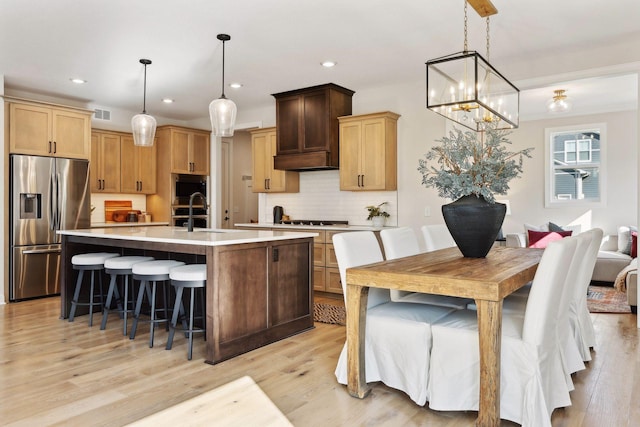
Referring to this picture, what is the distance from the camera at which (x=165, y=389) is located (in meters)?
2.71

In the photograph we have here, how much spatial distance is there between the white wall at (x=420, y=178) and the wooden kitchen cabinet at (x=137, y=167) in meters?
1.61

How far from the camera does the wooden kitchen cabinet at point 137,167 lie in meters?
7.02

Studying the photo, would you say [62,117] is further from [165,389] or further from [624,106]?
[624,106]

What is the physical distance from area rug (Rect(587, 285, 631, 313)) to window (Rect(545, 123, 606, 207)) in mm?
1992

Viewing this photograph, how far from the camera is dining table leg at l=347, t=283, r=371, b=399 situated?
2525 millimetres

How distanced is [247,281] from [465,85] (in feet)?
6.60

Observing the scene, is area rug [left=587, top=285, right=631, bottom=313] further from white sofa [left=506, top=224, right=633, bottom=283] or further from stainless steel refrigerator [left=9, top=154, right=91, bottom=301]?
stainless steel refrigerator [left=9, top=154, right=91, bottom=301]

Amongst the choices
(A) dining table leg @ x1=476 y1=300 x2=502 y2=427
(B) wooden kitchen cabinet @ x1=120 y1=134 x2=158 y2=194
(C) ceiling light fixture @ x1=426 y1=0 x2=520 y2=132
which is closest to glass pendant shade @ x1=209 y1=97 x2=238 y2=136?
(C) ceiling light fixture @ x1=426 y1=0 x2=520 y2=132

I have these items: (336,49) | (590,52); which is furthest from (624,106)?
(336,49)

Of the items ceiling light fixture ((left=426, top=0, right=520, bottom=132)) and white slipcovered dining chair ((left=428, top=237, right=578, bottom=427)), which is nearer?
white slipcovered dining chair ((left=428, top=237, right=578, bottom=427))

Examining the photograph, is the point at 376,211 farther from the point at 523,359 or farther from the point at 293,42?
the point at 523,359

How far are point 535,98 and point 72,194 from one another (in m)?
6.50

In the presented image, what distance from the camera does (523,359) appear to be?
2.15 meters

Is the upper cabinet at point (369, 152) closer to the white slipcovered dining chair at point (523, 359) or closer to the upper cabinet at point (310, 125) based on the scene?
the upper cabinet at point (310, 125)
